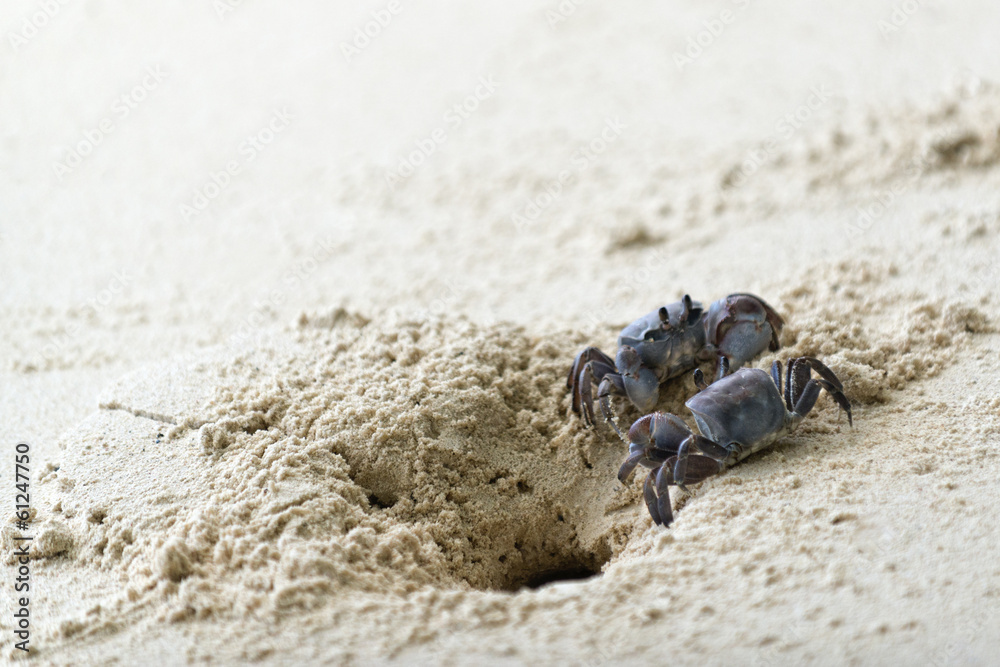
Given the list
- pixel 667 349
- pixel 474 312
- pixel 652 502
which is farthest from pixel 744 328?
pixel 474 312

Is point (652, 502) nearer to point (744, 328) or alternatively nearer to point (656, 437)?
point (656, 437)

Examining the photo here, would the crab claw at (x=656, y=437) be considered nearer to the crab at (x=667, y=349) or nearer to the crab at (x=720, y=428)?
the crab at (x=720, y=428)

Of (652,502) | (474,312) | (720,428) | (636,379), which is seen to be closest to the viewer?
(652,502)

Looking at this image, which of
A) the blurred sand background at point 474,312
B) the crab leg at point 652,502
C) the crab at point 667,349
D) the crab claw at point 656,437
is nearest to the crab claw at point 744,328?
the crab at point 667,349

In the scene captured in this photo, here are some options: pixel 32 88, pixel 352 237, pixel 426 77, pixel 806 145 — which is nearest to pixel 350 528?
pixel 352 237

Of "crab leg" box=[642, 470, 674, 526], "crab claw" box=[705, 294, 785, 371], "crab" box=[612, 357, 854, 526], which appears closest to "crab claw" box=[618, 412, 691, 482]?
"crab" box=[612, 357, 854, 526]
